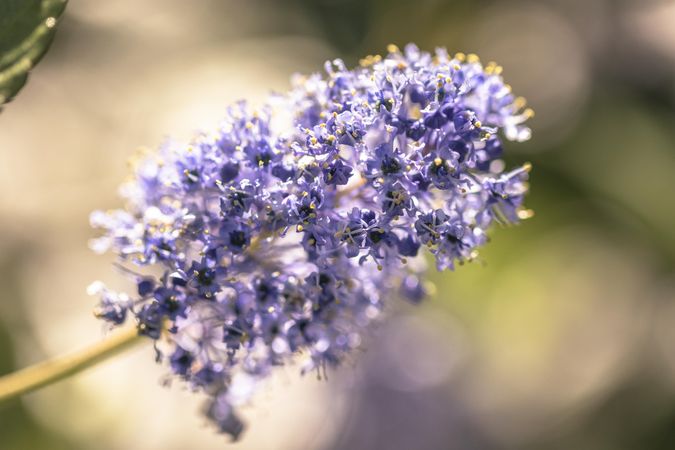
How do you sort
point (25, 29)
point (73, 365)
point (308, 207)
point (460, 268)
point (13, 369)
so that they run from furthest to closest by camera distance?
point (460, 268), point (13, 369), point (73, 365), point (25, 29), point (308, 207)

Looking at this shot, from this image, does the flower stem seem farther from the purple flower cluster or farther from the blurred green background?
the blurred green background

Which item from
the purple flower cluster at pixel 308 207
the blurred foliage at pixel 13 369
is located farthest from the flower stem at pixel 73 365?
the blurred foliage at pixel 13 369

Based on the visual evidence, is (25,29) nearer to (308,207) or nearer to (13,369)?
(308,207)

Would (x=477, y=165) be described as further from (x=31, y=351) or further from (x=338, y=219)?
(x=31, y=351)

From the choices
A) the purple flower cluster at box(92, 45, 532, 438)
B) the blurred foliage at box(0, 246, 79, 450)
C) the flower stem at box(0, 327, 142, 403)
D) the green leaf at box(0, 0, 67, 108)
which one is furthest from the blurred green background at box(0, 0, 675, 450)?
the green leaf at box(0, 0, 67, 108)

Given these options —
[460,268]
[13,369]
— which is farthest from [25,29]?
[460,268]

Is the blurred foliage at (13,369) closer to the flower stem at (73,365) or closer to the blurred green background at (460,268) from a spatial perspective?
the blurred green background at (460,268)

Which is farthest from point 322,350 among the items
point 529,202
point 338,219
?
point 529,202
